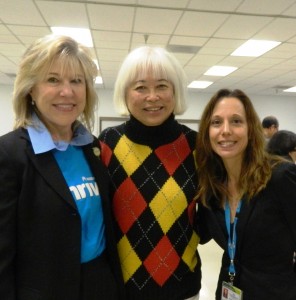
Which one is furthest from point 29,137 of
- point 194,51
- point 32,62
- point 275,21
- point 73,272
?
point 194,51

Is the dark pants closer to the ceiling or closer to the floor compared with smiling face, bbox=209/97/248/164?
closer to the floor

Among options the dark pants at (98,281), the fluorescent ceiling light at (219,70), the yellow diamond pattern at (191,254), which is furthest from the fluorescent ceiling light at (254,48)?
the dark pants at (98,281)

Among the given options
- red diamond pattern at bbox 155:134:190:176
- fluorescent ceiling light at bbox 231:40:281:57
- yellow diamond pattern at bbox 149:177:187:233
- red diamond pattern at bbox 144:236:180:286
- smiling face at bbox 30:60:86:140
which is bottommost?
red diamond pattern at bbox 144:236:180:286

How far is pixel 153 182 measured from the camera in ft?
4.77

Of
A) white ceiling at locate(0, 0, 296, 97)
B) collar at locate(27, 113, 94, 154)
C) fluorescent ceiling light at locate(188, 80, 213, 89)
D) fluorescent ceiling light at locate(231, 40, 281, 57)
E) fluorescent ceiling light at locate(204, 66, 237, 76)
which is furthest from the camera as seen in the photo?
fluorescent ceiling light at locate(188, 80, 213, 89)

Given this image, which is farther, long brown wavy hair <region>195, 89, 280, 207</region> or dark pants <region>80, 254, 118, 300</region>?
long brown wavy hair <region>195, 89, 280, 207</region>

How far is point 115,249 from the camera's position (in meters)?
1.31

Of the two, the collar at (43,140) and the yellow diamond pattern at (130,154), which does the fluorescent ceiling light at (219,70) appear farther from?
the collar at (43,140)

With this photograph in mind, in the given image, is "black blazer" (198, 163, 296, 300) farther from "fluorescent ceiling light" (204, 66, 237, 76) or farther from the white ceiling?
"fluorescent ceiling light" (204, 66, 237, 76)

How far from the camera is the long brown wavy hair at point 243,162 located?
4.83 ft

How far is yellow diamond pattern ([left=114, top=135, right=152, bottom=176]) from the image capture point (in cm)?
148

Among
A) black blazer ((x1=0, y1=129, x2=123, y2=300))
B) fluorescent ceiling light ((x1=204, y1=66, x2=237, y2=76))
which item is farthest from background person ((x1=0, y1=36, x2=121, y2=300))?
fluorescent ceiling light ((x1=204, y1=66, x2=237, y2=76))

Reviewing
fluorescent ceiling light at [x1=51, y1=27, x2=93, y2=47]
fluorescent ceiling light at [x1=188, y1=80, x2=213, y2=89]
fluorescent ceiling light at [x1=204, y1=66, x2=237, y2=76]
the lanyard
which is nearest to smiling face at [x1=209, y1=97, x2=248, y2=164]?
the lanyard

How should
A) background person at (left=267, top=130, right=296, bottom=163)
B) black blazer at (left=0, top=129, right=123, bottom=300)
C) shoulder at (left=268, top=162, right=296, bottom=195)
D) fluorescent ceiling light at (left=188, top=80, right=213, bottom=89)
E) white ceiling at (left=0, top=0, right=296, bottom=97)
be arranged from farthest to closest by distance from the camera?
1. fluorescent ceiling light at (left=188, top=80, right=213, bottom=89)
2. white ceiling at (left=0, top=0, right=296, bottom=97)
3. background person at (left=267, top=130, right=296, bottom=163)
4. shoulder at (left=268, top=162, right=296, bottom=195)
5. black blazer at (left=0, top=129, right=123, bottom=300)
